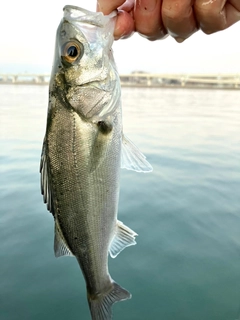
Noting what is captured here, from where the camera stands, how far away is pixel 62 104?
1.56 metres

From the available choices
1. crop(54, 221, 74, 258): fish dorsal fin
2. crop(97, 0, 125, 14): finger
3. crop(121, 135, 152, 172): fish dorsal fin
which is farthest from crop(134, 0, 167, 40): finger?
crop(54, 221, 74, 258): fish dorsal fin

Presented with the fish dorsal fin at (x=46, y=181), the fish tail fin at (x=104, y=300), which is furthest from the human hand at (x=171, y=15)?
the fish tail fin at (x=104, y=300)

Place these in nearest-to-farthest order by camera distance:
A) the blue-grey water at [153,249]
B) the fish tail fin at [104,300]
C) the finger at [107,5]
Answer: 1. the finger at [107,5]
2. the fish tail fin at [104,300]
3. the blue-grey water at [153,249]

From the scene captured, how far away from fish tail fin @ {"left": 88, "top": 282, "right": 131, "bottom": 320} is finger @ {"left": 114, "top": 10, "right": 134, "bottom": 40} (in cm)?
138

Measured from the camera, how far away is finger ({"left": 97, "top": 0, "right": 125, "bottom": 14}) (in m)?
1.65

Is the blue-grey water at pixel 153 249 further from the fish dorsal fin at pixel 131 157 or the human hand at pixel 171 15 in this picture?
the human hand at pixel 171 15

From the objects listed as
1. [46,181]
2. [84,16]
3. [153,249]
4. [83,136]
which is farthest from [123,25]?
[153,249]

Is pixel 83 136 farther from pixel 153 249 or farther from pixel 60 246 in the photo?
pixel 153 249

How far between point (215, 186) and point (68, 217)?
479 cm

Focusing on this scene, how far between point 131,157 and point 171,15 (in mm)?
785

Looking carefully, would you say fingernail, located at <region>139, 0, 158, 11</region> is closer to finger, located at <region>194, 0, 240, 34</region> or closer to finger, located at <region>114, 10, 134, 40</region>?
finger, located at <region>114, 10, 134, 40</region>

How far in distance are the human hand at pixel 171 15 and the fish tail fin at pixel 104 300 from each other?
142 centimetres

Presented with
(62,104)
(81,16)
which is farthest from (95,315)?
(81,16)

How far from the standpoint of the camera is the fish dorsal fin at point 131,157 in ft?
5.69
